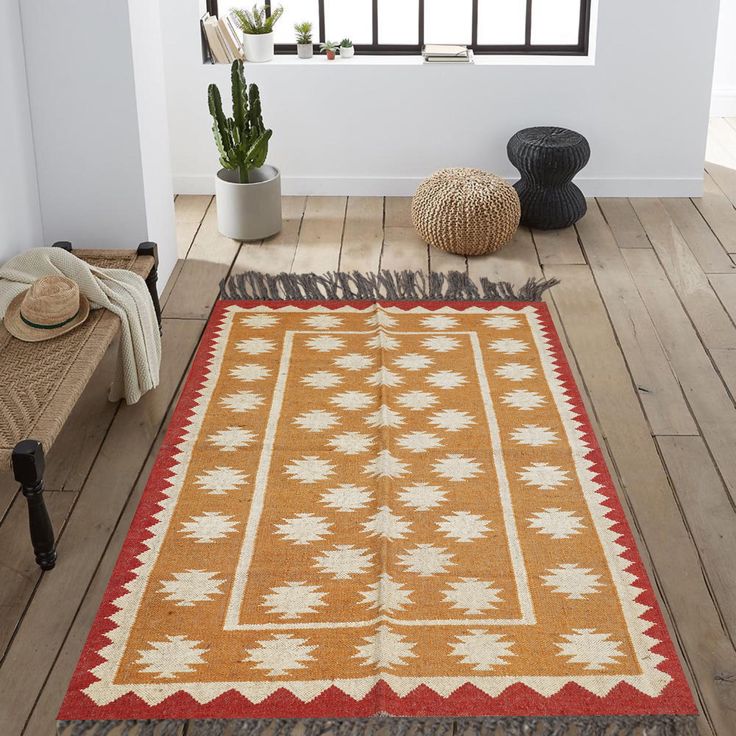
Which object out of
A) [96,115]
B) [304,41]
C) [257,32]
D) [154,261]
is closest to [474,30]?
[304,41]

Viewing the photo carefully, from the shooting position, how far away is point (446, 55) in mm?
5109

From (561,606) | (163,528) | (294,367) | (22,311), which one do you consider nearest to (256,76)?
(294,367)

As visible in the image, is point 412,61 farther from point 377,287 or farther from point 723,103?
point 723,103

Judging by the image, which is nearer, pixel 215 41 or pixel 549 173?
pixel 549 173

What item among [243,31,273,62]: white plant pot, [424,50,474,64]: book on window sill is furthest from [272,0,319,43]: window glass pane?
[424,50,474,64]: book on window sill

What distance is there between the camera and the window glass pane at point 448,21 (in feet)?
17.3

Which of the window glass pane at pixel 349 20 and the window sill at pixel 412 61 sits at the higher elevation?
the window glass pane at pixel 349 20

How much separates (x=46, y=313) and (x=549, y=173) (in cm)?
245

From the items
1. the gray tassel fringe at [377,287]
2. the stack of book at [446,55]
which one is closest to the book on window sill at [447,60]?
the stack of book at [446,55]

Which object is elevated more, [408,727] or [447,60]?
[447,60]

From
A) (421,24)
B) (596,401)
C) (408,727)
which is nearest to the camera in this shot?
(408,727)

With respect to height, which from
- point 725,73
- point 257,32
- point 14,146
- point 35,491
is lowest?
point 35,491

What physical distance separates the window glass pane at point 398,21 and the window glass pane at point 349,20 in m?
0.06

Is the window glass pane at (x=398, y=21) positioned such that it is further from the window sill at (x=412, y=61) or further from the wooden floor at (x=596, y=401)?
the wooden floor at (x=596, y=401)
